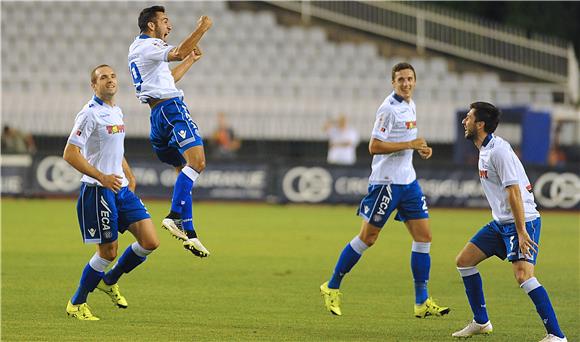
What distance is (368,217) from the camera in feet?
36.0

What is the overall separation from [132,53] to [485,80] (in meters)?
23.1

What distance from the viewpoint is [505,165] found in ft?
29.1

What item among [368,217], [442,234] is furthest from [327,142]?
[368,217]

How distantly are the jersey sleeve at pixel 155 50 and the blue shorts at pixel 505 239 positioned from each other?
334cm

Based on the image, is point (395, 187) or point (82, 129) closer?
point (82, 129)

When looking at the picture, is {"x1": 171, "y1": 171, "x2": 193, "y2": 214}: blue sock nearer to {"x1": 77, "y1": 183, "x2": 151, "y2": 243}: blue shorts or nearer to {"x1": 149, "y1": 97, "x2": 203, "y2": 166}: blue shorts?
{"x1": 149, "y1": 97, "x2": 203, "y2": 166}: blue shorts

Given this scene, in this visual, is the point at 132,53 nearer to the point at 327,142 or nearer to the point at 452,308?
the point at 452,308

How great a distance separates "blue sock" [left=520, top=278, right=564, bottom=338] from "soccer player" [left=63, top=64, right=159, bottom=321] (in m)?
3.47

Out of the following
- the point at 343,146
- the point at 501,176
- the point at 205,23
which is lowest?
the point at 343,146

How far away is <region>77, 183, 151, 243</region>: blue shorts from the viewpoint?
9.92 meters

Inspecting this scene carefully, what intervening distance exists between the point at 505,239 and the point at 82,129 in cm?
385

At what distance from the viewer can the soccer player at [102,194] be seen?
991 centimetres

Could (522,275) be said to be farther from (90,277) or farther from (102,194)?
(90,277)

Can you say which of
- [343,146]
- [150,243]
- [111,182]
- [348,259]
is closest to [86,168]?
[111,182]
